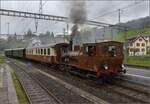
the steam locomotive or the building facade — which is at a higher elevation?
the building facade

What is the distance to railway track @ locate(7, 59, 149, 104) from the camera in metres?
14.4

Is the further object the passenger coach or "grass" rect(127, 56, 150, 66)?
"grass" rect(127, 56, 150, 66)

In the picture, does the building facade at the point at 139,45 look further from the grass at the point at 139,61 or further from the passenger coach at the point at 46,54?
the passenger coach at the point at 46,54

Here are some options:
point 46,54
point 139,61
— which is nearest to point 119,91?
point 46,54

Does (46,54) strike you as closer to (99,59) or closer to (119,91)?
(99,59)

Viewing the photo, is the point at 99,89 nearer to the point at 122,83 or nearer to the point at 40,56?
the point at 122,83

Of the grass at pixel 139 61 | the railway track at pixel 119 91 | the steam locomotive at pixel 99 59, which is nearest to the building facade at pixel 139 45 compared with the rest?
the grass at pixel 139 61

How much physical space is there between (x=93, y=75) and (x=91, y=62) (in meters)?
1.03

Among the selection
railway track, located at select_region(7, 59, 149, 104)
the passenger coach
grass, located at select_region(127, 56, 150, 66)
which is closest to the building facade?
grass, located at select_region(127, 56, 150, 66)

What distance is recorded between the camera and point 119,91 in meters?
16.8

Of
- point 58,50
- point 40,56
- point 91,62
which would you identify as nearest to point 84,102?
point 91,62

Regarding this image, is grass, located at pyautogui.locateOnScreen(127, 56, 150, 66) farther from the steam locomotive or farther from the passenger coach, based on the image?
the steam locomotive

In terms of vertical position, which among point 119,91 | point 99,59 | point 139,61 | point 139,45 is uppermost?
point 139,45

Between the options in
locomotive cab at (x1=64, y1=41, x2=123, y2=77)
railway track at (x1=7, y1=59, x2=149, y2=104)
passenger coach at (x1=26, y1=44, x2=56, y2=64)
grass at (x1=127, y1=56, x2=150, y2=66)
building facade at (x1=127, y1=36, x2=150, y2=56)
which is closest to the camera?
railway track at (x1=7, y1=59, x2=149, y2=104)
